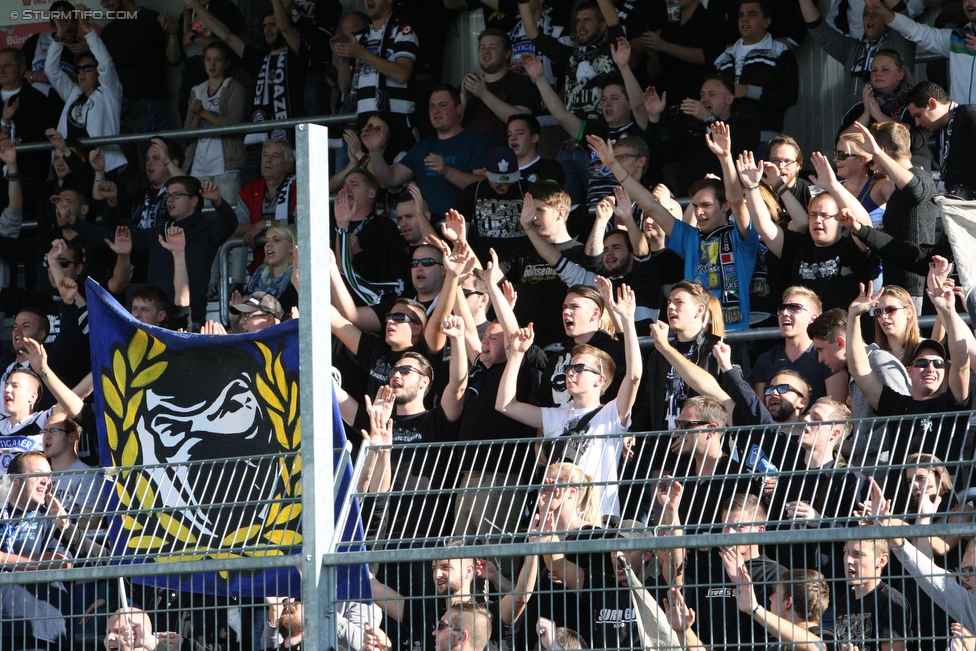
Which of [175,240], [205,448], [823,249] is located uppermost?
[823,249]

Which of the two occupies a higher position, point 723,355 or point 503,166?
point 503,166

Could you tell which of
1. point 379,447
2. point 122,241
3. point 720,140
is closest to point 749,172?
point 720,140

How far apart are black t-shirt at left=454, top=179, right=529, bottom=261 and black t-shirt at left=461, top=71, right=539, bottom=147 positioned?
0.76 meters

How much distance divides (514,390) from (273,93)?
513 cm

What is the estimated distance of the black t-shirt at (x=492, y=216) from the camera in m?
9.28

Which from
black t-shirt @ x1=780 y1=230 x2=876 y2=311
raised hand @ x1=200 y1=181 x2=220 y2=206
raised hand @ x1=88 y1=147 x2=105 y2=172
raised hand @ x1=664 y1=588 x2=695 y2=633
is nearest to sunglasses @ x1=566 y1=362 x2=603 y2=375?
black t-shirt @ x1=780 y1=230 x2=876 y2=311

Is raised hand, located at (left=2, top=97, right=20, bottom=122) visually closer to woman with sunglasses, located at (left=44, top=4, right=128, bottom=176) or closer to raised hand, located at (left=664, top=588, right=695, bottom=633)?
woman with sunglasses, located at (left=44, top=4, right=128, bottom=176)

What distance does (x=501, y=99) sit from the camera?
10484 millimetres

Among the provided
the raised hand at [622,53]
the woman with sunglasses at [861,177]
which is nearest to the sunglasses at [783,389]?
the woman with sunglasses at [861,177]

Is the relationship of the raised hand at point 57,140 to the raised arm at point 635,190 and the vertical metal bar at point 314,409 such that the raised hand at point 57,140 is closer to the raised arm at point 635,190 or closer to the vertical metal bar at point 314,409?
the raised arm at point 635,190

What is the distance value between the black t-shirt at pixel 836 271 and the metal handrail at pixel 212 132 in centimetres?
415

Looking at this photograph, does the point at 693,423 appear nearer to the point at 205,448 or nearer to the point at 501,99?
the point at 205,448

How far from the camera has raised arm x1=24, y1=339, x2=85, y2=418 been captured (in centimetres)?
895

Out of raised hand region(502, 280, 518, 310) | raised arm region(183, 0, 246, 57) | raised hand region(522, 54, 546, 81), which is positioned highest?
raised arm region(183, 0, 246, 57)
